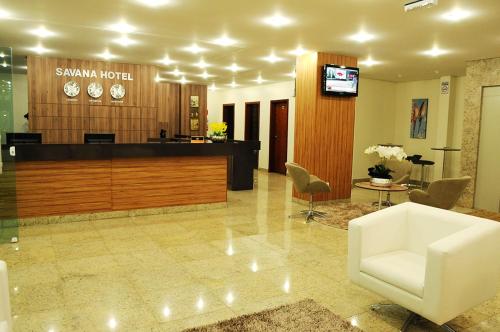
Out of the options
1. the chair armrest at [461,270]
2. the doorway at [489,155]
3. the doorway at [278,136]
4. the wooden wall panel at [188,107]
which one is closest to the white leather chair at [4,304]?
the chair armrest at [461,270]

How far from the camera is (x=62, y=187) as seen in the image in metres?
6.32

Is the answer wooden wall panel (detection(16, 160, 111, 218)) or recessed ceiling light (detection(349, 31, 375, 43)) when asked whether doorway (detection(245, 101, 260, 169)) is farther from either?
wooden wall panel (detection(16, 160, 111, 218))

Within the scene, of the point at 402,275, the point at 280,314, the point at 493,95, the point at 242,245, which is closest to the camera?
the point at 402,275

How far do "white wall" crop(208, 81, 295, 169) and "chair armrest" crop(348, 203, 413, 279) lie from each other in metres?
9.01

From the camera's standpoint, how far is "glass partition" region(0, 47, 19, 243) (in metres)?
5.04

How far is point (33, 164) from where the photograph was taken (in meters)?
6.07

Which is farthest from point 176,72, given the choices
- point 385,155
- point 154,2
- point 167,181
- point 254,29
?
point 385,155

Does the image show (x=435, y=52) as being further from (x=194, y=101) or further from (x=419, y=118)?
(x=194, y=101)

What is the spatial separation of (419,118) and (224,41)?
6936 millimetres

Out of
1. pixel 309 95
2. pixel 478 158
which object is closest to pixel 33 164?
pixel 309 95

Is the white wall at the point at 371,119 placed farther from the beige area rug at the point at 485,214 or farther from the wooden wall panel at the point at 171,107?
the wooden wall panel at the point at 171,107

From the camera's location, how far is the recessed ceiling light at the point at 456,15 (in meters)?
5.03

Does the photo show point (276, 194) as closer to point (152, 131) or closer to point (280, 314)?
point (152, 131)

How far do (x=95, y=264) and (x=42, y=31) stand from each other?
4423 mm
